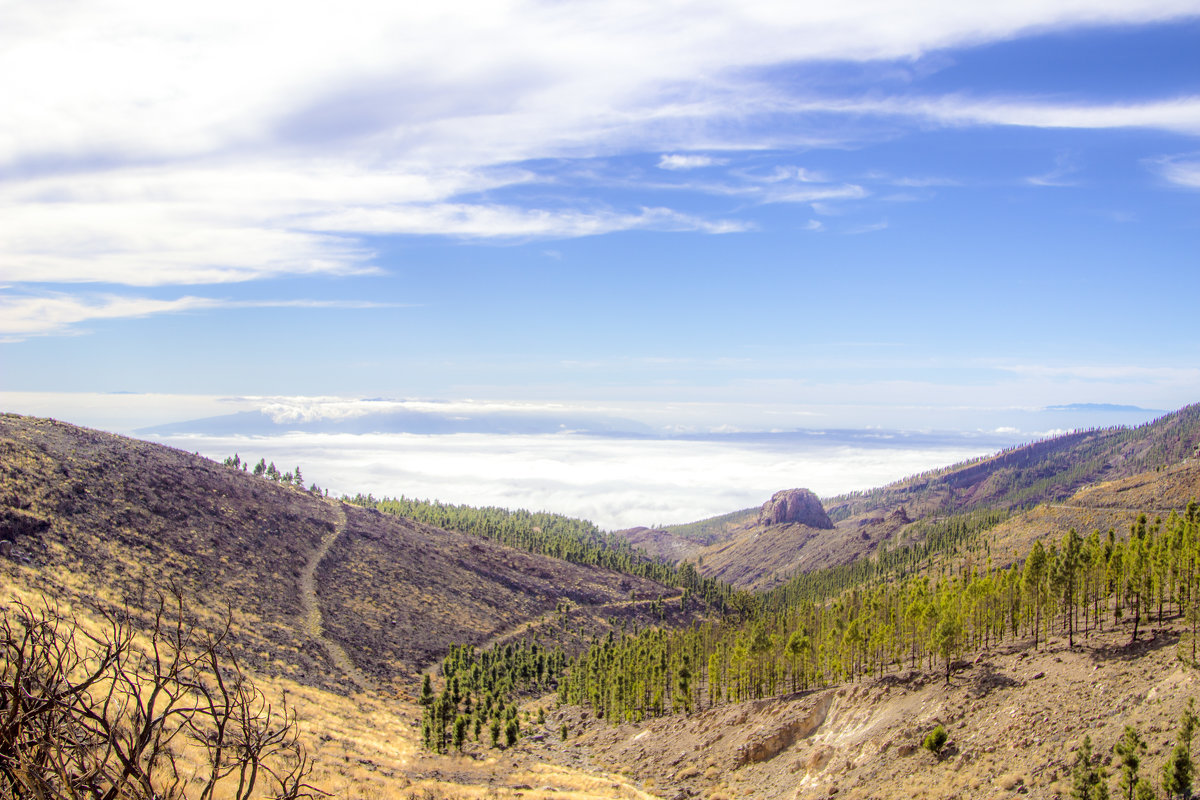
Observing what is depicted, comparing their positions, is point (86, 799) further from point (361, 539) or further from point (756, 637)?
point (361, 539)

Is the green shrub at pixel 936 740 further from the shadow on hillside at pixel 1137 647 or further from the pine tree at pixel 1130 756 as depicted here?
the shadow on hillside at pixel 1137 647

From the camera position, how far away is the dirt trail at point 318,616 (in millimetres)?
92375

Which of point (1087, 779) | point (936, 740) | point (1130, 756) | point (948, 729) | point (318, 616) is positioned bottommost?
point (318, 616)

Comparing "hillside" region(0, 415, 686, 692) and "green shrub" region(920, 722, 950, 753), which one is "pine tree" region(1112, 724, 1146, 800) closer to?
"green shrub" region(920, 722, 950, 753)

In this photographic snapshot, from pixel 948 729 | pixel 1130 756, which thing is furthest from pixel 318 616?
pixel 1130 756

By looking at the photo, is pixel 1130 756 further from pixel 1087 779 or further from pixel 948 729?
pixel 948 729

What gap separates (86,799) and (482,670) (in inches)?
4193

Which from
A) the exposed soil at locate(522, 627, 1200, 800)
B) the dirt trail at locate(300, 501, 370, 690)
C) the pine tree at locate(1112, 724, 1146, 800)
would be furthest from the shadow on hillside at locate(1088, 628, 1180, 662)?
the dirt trail at locate(300, 501, 370, 690)

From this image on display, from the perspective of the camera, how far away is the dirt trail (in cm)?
9238

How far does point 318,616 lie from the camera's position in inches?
4126

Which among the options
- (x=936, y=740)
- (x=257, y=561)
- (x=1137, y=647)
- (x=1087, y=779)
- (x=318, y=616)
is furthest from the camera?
(x=257, y=561)

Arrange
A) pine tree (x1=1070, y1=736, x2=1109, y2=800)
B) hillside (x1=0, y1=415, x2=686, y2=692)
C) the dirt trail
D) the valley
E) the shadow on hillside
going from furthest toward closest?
the dirt trail < hillside (x1=0, y1=415, x2=686, y2=692) < the shadow on hillside < the valley < pine tree (x1=1070, y1=736, x2=1109, y2=800)

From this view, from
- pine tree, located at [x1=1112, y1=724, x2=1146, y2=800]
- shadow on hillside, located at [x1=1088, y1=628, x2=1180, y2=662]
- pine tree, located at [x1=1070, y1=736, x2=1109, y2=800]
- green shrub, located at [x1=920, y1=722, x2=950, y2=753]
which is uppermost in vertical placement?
shadow on hillside, located at [x1=1088, y1=628, x2=1180, y2=662]

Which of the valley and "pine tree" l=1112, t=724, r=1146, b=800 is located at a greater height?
"pine tree" l=1112, t=724, r=1146, b=800
